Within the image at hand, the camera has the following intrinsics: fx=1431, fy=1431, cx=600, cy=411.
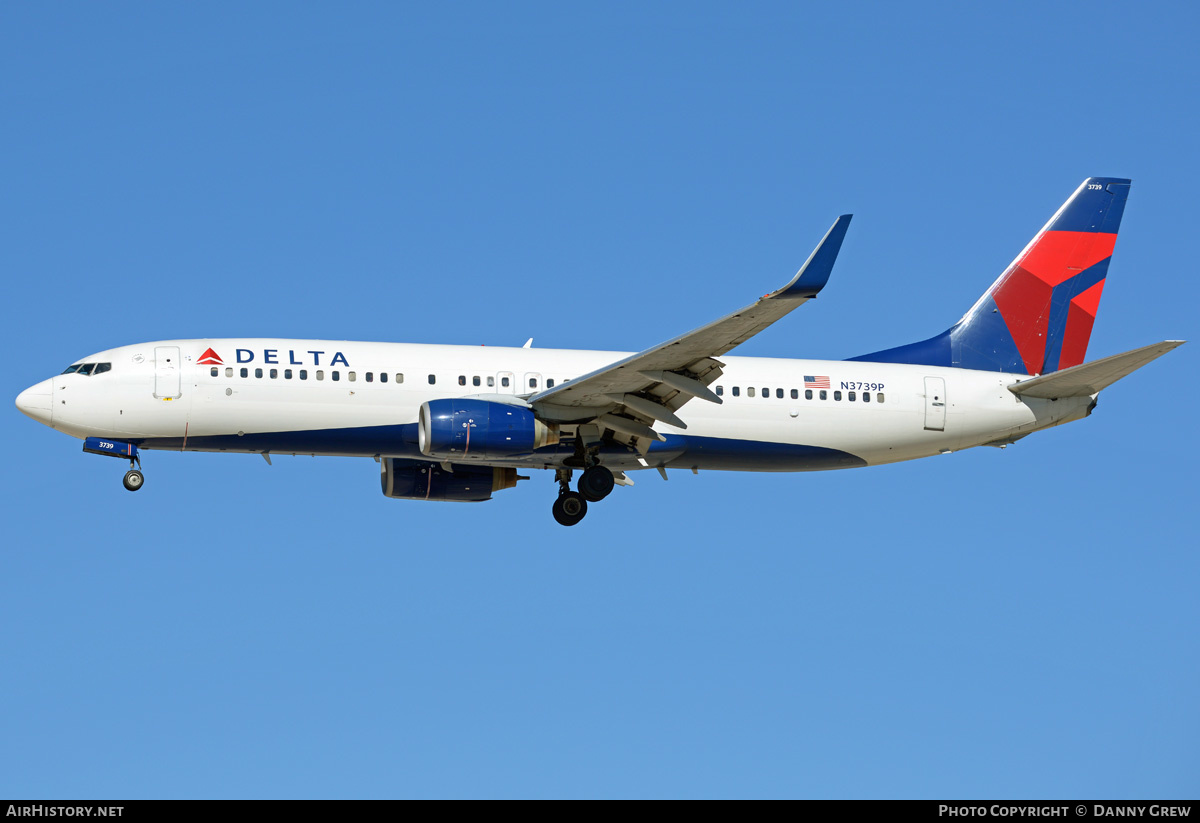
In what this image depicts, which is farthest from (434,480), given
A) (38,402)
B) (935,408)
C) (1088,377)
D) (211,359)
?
(1088,377)

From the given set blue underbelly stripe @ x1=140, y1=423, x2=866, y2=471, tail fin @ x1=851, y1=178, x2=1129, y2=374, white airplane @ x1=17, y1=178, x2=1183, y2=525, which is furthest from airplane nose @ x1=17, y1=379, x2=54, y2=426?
tail fin @ x1=851, y1=178, x2=1129, y2=374

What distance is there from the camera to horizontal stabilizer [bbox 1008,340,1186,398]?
3316 centimetres

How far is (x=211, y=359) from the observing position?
111 feet

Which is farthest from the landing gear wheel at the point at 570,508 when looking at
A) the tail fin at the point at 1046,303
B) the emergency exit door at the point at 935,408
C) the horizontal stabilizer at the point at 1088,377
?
the horizontal stabilizer at the point at 1088,377

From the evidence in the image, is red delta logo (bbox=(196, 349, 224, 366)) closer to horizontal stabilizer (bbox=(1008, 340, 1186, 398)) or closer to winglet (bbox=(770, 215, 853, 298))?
winglet (bbox=(770, 215, 853, 298))

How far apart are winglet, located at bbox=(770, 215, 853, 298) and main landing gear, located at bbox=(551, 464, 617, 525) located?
8.98 meters

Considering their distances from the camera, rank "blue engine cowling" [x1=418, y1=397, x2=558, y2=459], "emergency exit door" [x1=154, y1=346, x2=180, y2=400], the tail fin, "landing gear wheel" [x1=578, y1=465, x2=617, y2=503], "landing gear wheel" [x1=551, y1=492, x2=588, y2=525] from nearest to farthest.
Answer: "blue engine cowling" [x1=418, y1=397, x2=558, y2=459] < "emergency exit door" [x1=154, y1=346, x2=180, y2=400] < "landing gear wheel" [x1=578, y1=465, x2=617, y2=503] < "landing gear wheel" [x1=551, y1=492, x2=588, y2=525] < the tail fin

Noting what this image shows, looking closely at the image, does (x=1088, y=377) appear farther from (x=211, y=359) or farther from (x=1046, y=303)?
(x=211, y=359)

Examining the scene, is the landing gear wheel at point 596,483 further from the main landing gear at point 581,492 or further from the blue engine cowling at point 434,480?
the blue engine cowling at point 434,480

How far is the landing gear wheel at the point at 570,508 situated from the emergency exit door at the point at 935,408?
30.1 feet

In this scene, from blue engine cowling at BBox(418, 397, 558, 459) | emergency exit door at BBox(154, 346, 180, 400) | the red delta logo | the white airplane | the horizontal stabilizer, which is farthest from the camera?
the red delta logo
